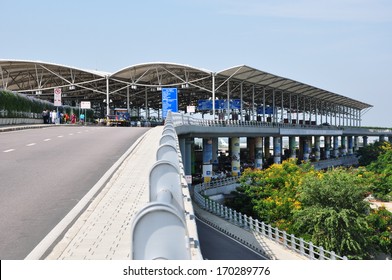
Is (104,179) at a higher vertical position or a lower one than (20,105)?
lower

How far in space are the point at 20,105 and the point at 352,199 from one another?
3431 cm

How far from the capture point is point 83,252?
762cm

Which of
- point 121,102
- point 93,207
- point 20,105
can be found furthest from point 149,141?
point 121,102

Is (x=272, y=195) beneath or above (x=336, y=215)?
beneath

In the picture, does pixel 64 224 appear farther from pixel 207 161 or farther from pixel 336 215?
pixel 207 161

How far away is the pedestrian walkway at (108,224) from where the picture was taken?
24.9ft

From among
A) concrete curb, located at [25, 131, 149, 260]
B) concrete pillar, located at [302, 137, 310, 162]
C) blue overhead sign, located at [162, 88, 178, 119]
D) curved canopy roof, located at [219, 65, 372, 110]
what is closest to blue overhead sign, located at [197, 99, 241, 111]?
curved canopy roof, located at [219, 65, 372, 110]

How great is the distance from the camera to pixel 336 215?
2752 cm

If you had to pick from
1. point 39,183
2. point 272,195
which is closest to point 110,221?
point 39,183

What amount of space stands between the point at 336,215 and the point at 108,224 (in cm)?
2086

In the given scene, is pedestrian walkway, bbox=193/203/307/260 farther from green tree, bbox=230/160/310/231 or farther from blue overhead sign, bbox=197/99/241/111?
blue overhead sign, bbox=197/99/241/111

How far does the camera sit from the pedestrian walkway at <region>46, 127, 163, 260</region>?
7.58 meters

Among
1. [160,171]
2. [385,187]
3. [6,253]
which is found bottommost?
[385,187]

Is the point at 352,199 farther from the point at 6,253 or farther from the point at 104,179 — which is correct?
the point at 6,253
